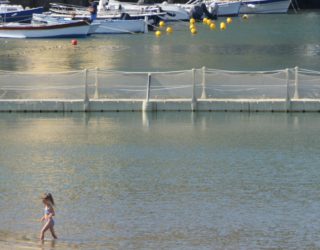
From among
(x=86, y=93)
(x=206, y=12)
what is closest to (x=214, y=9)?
(x=206, y=12)

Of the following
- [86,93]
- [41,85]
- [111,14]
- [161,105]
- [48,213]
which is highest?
[111,14]

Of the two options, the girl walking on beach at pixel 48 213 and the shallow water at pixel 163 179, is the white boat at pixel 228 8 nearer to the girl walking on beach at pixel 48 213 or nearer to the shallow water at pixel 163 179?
the shallow water at pixel 163 179

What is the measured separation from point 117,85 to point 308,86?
21.8 ft

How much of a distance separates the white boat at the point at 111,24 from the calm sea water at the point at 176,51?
1.24 meters

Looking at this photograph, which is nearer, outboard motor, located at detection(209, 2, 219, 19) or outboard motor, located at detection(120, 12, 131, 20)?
outboard motor, located at detection(120, 12, 131, 20)

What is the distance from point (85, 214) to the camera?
25.6m

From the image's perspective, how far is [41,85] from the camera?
40.6 metres

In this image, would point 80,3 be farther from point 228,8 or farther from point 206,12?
point 206,12

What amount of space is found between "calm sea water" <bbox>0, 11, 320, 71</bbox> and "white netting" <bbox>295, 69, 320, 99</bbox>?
26.3 meters

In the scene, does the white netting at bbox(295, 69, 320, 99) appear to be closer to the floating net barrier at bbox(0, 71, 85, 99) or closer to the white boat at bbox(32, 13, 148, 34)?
the floating net barrier at bbox(0, 71, 85, 99)

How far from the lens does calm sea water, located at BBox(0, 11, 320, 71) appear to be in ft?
226

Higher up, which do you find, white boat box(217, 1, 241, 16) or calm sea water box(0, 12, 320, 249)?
white boat box(217, 1, 241, 16)

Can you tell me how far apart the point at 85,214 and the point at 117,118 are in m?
14.1

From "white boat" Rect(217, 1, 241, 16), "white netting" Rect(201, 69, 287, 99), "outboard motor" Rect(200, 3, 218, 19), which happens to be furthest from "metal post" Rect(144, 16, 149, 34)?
"white netting" Rect(201, 69, 287, 99)
